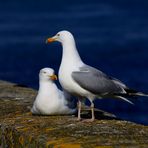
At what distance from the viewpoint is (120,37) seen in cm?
2880

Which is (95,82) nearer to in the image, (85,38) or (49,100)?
(49,100)

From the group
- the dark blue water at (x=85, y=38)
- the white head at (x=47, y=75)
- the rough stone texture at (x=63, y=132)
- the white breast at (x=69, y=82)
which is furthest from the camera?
the dark blue water at (x=85, y=38)

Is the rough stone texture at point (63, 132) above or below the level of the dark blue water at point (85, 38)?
above

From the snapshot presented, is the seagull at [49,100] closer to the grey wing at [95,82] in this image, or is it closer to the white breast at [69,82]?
the white breast at [69,82]

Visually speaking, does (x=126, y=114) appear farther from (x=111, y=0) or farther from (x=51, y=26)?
(x=111, y=0)

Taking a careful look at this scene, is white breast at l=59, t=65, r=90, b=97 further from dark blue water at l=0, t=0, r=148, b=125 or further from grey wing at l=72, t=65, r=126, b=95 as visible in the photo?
dark blue water at l=0, t=0, r=148, b=125

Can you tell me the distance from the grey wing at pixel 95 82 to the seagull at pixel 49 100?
249 millimetres

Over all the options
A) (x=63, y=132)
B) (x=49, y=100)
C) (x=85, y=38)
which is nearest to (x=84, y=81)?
(x=49, y=100)

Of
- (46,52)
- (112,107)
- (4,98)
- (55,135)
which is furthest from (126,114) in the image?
(55,135)

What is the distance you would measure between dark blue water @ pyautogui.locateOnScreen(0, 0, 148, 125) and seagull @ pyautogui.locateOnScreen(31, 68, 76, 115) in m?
9.94

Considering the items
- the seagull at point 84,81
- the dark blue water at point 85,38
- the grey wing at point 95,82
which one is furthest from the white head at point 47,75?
the dark blue water at point 85,38

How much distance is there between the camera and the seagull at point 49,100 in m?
7.97

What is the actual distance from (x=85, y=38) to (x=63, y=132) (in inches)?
824

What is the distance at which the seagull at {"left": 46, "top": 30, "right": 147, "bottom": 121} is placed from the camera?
26.0ft
